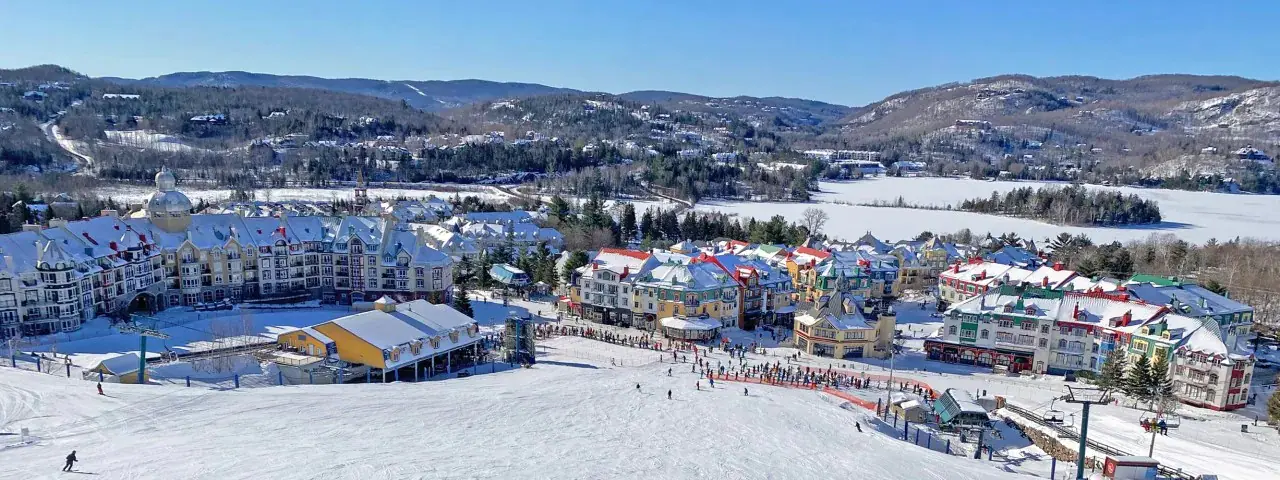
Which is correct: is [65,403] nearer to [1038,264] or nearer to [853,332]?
[853,332]

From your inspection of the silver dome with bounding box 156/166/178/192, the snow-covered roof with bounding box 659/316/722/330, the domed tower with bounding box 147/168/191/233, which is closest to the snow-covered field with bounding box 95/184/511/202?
the silver dome with bounding box 156/166/178/192

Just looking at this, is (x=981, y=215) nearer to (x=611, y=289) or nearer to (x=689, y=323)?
(x=611, y=289)

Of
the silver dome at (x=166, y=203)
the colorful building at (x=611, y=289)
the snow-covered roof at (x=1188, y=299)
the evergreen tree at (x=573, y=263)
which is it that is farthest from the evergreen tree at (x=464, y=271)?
the snow-covered roof at (x=1188, y=299)

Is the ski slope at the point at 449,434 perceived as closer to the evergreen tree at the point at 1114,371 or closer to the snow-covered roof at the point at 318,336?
the snow-covered roof at the point at 318,336

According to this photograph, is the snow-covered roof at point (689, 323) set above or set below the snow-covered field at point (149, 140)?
below

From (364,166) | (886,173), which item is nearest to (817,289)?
(364,166)
